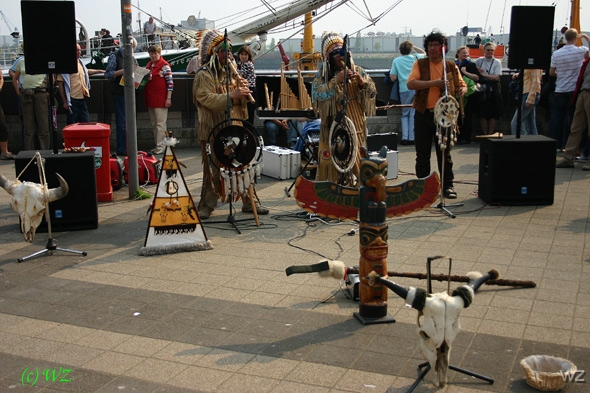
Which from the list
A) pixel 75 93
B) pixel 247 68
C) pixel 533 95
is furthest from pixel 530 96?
pixel 75 93

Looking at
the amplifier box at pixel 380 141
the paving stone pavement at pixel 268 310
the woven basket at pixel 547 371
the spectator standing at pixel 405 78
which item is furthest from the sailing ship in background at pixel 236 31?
the woven basket at pixel 547 371

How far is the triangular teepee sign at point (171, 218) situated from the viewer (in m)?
7.41

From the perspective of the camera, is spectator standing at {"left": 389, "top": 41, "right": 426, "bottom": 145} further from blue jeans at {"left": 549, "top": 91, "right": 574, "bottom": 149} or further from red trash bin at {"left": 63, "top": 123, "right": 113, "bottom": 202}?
red trash bin at {"left": 63, "top": 123, "right": 113, "bottom": 202}

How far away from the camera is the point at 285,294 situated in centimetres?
619

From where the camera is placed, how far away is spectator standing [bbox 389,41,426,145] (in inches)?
569

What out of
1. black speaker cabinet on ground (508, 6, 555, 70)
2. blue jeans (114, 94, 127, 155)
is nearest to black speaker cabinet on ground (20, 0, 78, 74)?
blue jeans (114, 94, 127, 155)

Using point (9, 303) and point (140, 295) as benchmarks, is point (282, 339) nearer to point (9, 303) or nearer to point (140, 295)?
point (140, 295)

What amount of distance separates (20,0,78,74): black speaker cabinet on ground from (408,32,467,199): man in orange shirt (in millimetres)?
4072

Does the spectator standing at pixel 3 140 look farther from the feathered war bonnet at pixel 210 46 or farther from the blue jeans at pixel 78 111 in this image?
the feathered war bonnet at pixel 210 46

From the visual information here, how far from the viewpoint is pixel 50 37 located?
8.52 meters

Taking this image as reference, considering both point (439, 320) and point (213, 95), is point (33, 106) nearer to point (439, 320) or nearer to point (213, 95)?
point (213, 95)

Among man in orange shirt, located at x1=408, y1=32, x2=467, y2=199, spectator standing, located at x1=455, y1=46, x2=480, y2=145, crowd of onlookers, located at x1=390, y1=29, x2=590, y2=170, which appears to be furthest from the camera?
spectator standing, located at x1=455, y1=46, x2=480, y2=145

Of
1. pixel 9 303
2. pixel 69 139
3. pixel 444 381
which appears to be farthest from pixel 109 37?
pixel 444 381

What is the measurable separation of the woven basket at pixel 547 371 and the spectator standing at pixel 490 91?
10019mm
